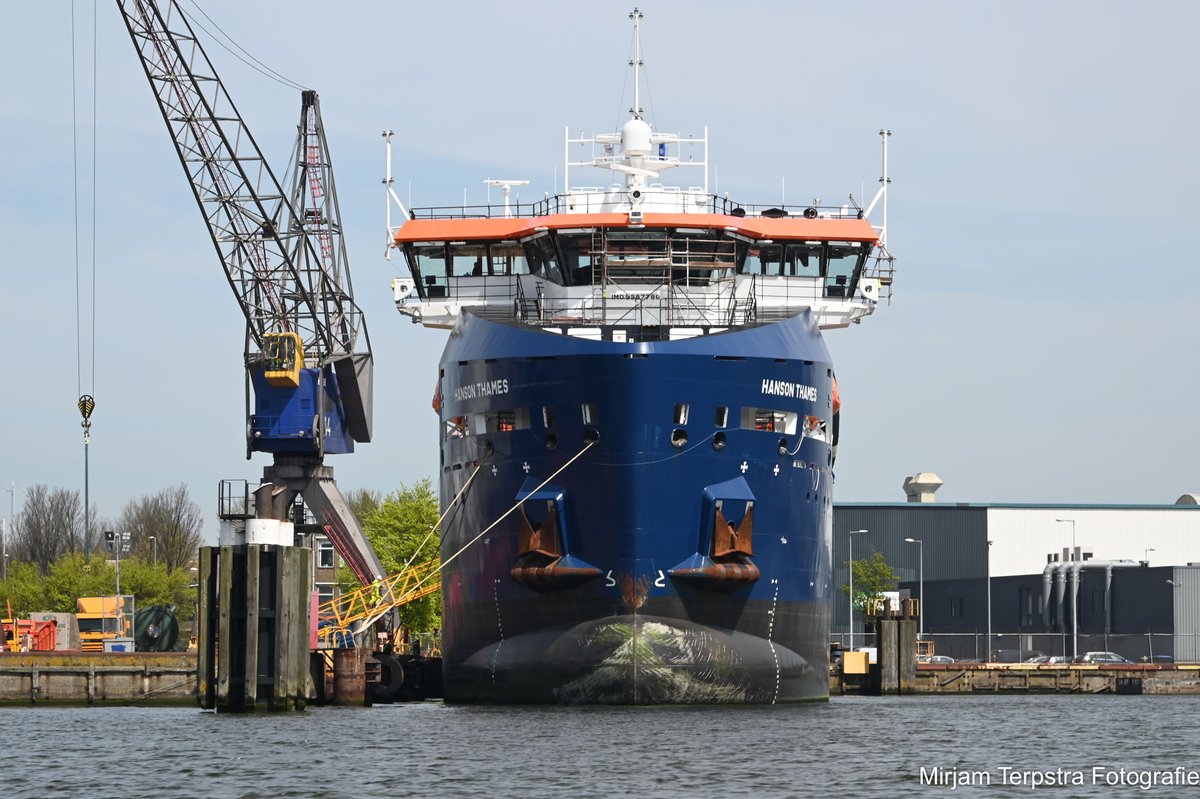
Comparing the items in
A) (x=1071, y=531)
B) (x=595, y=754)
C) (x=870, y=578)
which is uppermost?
(x=1071, y=531)

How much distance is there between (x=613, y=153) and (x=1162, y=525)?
70914mm

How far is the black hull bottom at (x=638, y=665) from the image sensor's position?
47156 millimetres

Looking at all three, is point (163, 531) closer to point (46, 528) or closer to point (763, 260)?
point (46, 528)

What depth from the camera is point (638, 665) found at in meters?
47.1

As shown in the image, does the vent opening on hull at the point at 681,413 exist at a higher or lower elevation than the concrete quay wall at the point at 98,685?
higher

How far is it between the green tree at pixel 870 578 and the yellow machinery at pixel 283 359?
48.7 m

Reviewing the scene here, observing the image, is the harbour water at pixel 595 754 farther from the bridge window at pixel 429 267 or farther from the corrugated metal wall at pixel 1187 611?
Answer: the corrugated metal wall at pixel 1187 611

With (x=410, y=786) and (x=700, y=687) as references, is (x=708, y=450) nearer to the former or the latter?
(x=700, y=687)

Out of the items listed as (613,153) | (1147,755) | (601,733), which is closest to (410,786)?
(601,733)

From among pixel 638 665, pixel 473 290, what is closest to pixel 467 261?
pixel 473 290

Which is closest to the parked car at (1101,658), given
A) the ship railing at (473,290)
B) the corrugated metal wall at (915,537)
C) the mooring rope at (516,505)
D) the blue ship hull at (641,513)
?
the corrugated metal wall at (915,537)

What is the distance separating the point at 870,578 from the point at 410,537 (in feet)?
95.7

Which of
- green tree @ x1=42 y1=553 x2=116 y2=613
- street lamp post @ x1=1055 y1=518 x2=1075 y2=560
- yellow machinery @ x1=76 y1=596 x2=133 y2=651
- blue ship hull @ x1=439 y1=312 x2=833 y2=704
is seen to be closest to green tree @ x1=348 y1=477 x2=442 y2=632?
yellow machinery @ x1=76 y1=596 x2=133 y2=651

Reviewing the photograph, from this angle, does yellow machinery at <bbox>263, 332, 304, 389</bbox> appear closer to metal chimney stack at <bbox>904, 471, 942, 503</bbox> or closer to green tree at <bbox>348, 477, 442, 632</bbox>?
green tree at <bbox>348, 477, 442, 632</bbox>
